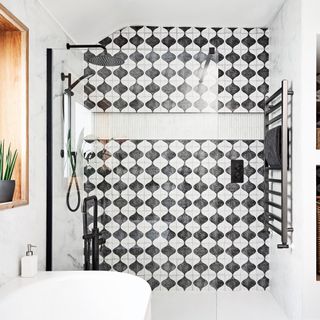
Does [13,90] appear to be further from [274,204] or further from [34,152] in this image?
[274,204]

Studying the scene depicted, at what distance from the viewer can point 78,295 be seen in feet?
8.32

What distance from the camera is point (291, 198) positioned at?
3.38 meters

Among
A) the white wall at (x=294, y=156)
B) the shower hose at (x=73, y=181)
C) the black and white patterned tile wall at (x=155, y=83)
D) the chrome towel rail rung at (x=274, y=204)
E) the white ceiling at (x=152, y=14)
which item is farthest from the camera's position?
the chrome towel rail rung at (x=274, y=204)

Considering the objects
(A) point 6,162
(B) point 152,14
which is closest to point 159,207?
(A) point 6,162

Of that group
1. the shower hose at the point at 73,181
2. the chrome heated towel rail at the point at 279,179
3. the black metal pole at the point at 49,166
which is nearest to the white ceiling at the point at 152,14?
the black metal pole at the point at 49,166

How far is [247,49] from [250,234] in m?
1.75

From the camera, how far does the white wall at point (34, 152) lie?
2482 millimetres

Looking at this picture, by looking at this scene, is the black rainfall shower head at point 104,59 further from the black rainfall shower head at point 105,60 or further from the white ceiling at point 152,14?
the white ceiling at point 152,14

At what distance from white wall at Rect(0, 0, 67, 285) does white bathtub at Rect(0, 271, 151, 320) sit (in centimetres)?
18

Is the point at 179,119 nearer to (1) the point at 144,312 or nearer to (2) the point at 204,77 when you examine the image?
(2) the point at 204,77

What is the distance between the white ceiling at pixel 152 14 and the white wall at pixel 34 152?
0.74 ft

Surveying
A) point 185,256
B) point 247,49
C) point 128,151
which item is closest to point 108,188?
point 128,151

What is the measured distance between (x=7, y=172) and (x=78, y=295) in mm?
806

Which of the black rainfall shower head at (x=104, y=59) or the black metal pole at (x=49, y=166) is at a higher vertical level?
the black rainfall shower head at (x=104, y=59)
